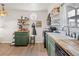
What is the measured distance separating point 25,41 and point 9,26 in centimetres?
204

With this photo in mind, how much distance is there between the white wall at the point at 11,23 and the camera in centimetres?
422

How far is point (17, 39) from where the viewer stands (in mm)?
6477

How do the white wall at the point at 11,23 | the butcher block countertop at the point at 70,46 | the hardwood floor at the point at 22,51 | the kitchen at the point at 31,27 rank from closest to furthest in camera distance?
the butcher block countertop at the point at 70,46 < the white wall at the point at 11,23 < the kitchen at the point at 31,27 < the hardwood floor at the point at 22,51

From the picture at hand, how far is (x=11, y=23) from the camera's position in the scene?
481 cm

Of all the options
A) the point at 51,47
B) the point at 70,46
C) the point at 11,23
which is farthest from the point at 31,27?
the point at 70,46

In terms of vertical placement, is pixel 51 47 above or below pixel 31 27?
below

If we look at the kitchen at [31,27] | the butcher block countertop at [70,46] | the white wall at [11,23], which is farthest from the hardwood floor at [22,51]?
the butcher block countertop at [70,46]

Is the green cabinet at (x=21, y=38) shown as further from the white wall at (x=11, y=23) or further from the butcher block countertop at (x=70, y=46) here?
the butcher block countertop at (x=70, y=46)

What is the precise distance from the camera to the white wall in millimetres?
4221

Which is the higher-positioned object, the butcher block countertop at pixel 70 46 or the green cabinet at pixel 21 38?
the butcher block countertop at pixel 70 46

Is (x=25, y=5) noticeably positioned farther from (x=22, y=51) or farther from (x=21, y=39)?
(x=21, y=39)

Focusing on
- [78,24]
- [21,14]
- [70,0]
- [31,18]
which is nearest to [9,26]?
[21,14]

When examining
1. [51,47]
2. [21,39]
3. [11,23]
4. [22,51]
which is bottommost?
[22,51]

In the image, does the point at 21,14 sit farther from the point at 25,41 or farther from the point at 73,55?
the point at 73,55
